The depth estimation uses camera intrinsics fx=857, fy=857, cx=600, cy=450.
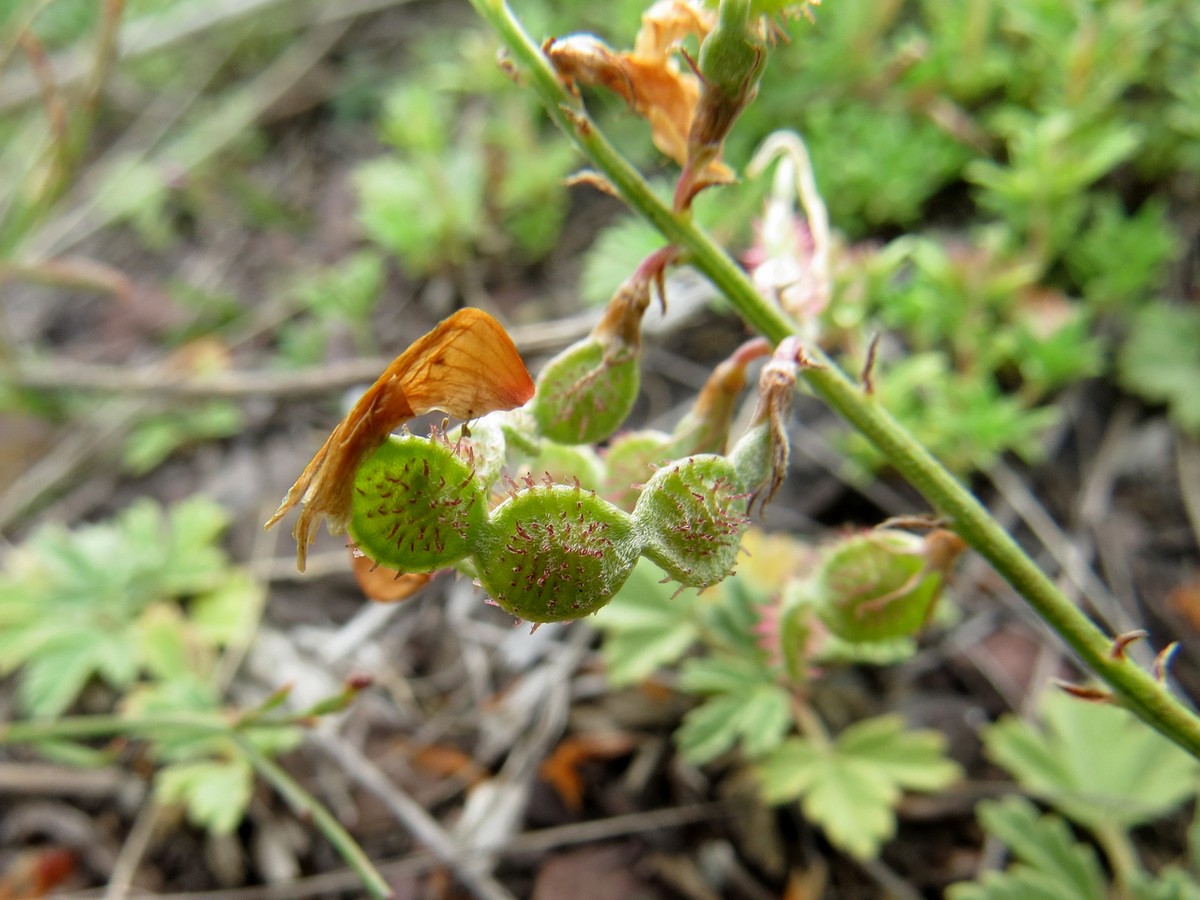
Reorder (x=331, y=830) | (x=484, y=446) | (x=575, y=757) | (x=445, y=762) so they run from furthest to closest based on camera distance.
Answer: (x=445, y=762) < (x=575, y=757) < (x=331, y=830) < (x=484, y=446)

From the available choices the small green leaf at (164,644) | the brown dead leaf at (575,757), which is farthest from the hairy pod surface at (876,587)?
the small green leaf at (164,644)

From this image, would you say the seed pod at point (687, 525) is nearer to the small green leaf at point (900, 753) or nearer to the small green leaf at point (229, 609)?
the small green leaf at point (900, 753)

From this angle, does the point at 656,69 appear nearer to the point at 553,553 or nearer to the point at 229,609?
the point at 553,553

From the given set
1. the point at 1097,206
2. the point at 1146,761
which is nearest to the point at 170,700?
the point at 1146,761

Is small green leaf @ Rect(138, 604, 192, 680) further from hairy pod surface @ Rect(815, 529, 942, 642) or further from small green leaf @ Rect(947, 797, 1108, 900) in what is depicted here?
small green leaf @ Rect(947, 797, 1108, 900)

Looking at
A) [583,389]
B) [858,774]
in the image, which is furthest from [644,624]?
[583,389]

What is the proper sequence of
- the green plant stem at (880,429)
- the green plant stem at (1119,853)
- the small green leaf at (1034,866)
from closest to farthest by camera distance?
the green plant stem at (880,429) → the small green leaf at (1034,866) → the green plant stem at (1119,853)

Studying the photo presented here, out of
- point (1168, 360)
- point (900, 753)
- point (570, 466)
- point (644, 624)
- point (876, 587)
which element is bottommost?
point (1168, 360)

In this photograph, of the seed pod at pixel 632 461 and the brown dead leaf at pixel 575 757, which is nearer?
the seed pod at pixel 632 461
